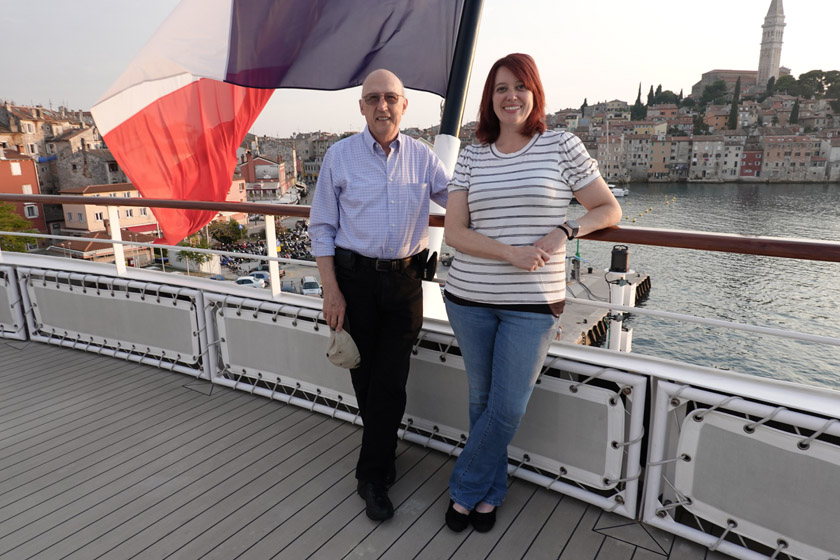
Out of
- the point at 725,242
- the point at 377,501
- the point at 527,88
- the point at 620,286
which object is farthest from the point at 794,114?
the point at 377,501

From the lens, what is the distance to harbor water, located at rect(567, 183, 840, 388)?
27.2 m

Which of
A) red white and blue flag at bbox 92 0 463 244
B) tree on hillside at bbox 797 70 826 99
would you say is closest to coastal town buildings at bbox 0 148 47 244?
red white and blue flag at bbox 92 0 463 244

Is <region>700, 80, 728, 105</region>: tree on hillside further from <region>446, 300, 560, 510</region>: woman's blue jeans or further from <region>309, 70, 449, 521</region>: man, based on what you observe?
<region>446, 300, 560, 510</region>: woman's blue jeans

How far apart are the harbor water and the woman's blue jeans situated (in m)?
14.9

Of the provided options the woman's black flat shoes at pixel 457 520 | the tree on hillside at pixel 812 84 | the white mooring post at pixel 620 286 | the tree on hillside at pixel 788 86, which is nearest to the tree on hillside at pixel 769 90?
the tree on hillside at pixel 788 86

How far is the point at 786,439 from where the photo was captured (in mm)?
1291

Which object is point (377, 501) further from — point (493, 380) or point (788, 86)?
point (788, 86)

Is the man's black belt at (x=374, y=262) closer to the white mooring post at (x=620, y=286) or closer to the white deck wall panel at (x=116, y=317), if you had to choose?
the white mooring post at (x=620, y=286)

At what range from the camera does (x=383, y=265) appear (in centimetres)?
157

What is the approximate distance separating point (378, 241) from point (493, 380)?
504mm

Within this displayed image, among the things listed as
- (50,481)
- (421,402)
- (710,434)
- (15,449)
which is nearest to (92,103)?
(15,449)

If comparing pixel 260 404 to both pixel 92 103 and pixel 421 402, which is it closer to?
pixel 421 402

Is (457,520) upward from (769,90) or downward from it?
downward

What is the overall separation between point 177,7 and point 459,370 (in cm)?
246
